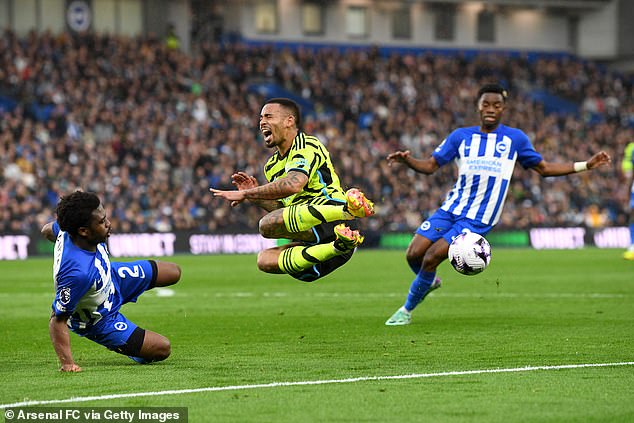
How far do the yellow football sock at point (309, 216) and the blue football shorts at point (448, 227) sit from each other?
231 centimetres

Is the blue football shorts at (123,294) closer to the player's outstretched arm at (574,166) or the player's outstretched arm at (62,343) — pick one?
the player's outstretched arm at (62,343)

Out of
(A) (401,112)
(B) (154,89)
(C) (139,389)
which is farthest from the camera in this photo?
(A) (401,112)

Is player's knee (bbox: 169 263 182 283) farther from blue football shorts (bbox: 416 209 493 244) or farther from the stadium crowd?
the stadium crowd

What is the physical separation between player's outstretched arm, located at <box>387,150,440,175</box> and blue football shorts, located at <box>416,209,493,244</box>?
21.9 inches

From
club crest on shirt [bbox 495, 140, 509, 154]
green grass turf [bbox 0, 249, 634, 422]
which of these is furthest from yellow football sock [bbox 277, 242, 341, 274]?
club crest on shirt [bbox 495, 140, 509, 154]

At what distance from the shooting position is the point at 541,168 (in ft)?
43.6

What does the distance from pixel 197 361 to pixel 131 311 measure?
6.26 m

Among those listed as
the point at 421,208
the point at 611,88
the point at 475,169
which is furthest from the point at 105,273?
the point at 611,88

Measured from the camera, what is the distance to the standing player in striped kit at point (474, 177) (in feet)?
42.5

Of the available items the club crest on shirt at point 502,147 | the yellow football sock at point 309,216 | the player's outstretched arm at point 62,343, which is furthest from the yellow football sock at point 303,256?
the club crest on shirt at point 502,147

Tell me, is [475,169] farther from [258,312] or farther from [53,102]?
[53,102]

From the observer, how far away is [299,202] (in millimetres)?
11391

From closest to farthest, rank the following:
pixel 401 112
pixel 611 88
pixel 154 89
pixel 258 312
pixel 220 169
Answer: pixel 258 312 < pixel 220 169 < pixel 154 89 < pixel 401 112 < pixel 611 88

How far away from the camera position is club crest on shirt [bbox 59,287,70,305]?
8.98m
